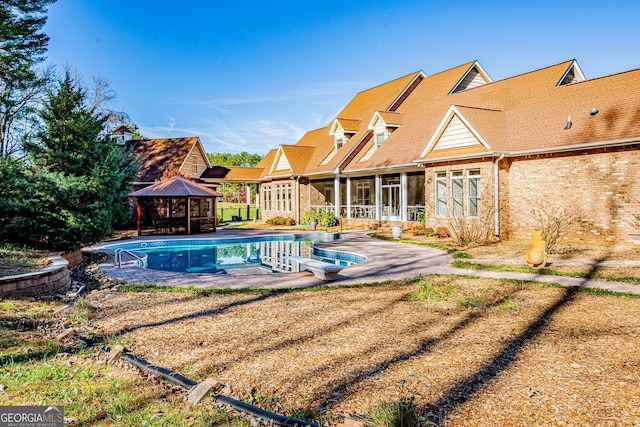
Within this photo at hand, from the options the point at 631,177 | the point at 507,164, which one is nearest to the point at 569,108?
the point at 507,164

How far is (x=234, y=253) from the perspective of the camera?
1809 cm

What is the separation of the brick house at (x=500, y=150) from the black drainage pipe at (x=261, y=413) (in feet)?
47.2

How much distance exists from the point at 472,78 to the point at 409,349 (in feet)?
74.7

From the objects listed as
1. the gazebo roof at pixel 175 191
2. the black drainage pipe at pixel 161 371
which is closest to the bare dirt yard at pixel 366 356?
the black drainage pipe at pixel 161 371

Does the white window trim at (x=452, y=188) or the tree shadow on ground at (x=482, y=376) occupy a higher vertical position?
the white window trim at (x=452, y=188)

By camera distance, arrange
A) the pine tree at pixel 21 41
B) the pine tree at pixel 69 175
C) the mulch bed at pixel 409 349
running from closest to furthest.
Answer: the mulch bed at pixel 409 349
the pine tree at pixel 69 175
the pine tree at pixel 21 41

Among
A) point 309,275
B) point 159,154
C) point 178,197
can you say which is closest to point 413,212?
point 178,197

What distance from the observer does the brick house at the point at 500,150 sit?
14.1 meters

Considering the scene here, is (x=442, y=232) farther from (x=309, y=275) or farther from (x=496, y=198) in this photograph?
(x=309, y=275)

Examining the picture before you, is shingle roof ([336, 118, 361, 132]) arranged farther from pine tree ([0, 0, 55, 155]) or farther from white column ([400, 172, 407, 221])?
pine tree ([0, 0, 55, 155])

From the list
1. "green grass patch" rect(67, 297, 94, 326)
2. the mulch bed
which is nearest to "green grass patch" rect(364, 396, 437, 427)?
the mulch bed

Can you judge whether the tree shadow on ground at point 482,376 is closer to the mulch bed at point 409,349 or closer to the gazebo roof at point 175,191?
the mulch bed at point 409,349

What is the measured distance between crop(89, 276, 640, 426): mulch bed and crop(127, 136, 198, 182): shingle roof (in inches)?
1009

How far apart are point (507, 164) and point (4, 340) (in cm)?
1651
